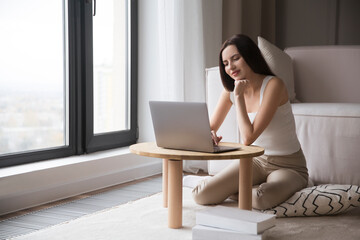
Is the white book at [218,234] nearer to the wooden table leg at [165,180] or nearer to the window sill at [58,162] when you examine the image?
the wooden table leg at [165,180]

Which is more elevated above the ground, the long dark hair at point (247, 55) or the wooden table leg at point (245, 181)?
the long dark hair at point (247, 55)

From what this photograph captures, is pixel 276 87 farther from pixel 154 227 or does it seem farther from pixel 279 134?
pixel 154 227

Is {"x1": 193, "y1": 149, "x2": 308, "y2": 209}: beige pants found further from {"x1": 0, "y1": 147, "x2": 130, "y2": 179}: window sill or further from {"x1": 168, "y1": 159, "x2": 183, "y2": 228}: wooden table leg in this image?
{"x1": 0, "y1": 147, "x2": 130, "y2": 179}: window sill

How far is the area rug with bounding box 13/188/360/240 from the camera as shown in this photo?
1.92 meters

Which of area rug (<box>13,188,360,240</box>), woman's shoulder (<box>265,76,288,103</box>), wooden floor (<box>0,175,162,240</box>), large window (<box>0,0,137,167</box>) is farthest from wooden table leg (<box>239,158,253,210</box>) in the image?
large window (<box>0,0,137,167</box>)

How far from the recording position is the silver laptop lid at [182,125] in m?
1.91

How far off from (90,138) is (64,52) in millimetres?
513

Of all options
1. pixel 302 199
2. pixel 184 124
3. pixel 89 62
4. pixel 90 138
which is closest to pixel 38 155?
pixel 90 138

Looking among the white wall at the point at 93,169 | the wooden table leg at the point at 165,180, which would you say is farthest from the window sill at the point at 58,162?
the wooden table leg at the point at 165,180

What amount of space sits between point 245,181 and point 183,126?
0.31 metres

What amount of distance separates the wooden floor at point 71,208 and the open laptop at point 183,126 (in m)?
0.58

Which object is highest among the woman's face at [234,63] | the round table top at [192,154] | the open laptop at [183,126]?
the woman's face at [234,63]

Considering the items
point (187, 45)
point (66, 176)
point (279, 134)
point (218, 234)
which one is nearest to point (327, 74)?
point (187, 45)

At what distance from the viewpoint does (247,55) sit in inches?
89.4
